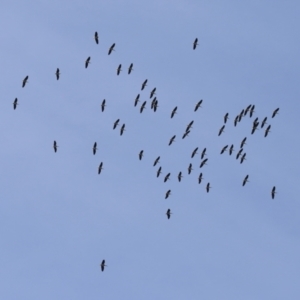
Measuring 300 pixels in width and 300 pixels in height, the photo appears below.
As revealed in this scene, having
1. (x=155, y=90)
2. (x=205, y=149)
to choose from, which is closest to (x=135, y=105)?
(x=155, y=90)

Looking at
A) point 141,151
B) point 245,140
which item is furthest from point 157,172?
point 245,140

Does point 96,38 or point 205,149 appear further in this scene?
point 205,149

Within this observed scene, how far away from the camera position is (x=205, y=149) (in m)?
147

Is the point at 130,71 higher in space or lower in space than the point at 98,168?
higher

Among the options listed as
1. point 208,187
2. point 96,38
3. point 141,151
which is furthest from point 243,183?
point 96,38

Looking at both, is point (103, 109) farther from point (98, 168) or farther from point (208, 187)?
point (208, 187)

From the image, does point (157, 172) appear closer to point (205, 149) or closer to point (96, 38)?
point (205, 149)

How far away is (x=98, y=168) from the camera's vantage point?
142500 millimetres

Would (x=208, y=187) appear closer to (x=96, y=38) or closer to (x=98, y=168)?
(x=98, y=168)

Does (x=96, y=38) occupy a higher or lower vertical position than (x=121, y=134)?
higher

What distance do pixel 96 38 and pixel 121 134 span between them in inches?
557

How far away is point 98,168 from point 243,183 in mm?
21693

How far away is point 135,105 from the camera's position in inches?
5536

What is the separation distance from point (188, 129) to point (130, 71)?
12498mm
